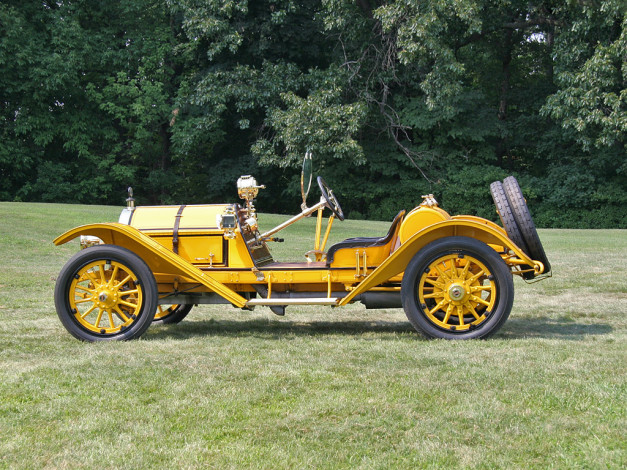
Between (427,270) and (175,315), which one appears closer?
(427,270)

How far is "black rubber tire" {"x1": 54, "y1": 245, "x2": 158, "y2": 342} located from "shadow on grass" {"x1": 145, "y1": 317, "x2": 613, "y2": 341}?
0.31 m

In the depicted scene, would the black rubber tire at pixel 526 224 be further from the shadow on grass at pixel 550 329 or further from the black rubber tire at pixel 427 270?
the shadow on grass at pixel 550 329

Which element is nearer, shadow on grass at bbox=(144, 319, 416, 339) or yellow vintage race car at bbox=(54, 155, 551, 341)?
yellow vintage race car at bbox=(54, 155, 551, 341)

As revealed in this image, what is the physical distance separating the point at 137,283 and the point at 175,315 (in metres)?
1.14

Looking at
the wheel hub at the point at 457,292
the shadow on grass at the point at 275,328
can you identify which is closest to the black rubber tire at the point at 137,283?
the shadow on grass at the point at 275,328

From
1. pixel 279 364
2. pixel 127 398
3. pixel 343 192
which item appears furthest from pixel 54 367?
pixel 343 192

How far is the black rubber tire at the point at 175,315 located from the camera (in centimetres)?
639

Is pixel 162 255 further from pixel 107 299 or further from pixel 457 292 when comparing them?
pixel 457 292

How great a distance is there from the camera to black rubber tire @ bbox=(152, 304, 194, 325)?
639 centimetres

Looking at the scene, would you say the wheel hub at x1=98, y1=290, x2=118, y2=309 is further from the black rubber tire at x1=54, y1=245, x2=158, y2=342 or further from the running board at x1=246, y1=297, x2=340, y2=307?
the running board at x1=246, y1=297, x2=340, y2=307

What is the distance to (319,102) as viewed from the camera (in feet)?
72.6

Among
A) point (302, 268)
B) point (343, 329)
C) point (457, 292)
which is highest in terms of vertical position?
point (302, 268)

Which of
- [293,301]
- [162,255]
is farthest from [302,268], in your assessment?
[162,255]

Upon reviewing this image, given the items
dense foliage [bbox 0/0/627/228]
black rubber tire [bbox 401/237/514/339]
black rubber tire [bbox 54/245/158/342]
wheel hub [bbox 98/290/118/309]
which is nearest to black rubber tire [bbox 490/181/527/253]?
black rubber tire [bbox 401/237/514/339]
